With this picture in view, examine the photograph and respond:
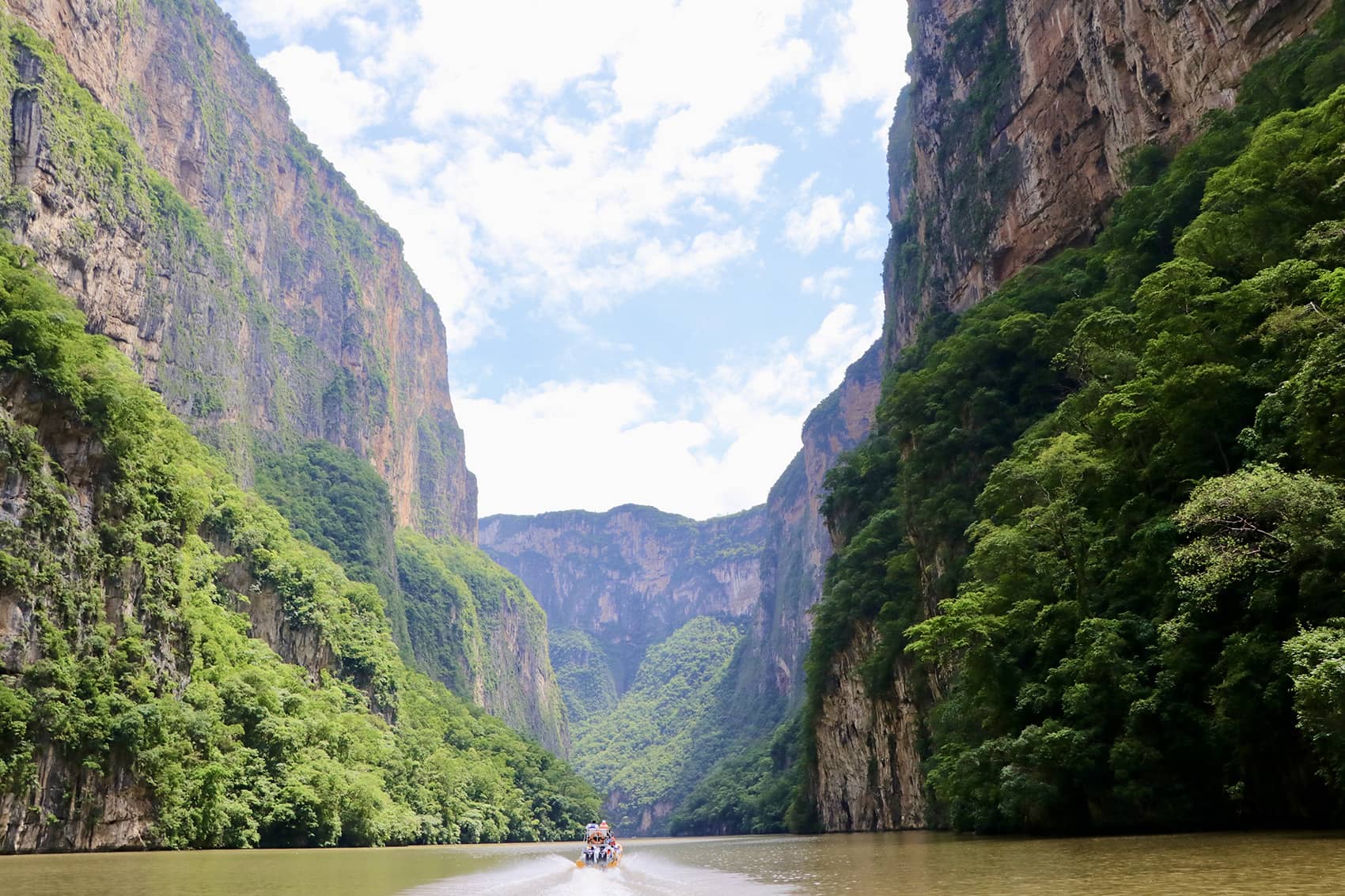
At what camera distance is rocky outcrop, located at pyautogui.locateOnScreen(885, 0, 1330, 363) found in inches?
1752

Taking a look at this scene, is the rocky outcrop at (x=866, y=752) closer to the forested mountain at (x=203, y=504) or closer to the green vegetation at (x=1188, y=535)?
the green vegetation at (x=1188, y=535)

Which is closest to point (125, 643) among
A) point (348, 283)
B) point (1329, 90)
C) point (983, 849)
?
point (983, 849)

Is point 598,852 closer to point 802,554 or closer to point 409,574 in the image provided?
point 409,574

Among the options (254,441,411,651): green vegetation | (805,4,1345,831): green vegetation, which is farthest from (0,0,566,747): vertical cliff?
(805,4,1345,831): green vegetation

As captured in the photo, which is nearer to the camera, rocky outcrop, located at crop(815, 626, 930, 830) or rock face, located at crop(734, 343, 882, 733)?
rocky outcrop, located at crop(815, 626, 930, 830)

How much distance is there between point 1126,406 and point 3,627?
4048 cm

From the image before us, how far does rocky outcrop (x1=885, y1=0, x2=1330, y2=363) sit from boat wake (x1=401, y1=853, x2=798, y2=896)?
38.0 meters

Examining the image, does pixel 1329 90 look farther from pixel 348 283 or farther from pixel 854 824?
pixel 348 283

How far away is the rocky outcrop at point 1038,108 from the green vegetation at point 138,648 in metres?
50.4

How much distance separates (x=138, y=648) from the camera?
4631cm

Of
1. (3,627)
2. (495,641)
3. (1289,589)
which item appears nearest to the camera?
(1289,589)

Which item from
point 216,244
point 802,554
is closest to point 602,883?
point 216,244

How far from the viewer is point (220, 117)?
5330 inches

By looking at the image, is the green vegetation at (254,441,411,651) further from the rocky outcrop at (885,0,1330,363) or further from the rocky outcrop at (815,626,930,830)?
the rocky outcrop at (885,0,1330,363)
